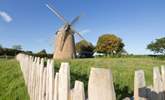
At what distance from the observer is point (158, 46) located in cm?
6003

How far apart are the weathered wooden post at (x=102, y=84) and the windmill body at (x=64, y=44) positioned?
1396 inches

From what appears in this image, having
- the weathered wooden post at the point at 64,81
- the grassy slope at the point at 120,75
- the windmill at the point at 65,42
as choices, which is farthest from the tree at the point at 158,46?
the weathered wooden post at the point at 64,81

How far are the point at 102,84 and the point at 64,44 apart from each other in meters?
36.0

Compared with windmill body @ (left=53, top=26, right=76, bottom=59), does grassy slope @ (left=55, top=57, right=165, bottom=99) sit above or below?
below

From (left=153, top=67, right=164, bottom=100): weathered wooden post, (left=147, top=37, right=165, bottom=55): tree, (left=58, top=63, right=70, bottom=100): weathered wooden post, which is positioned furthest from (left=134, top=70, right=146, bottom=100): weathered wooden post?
(left=147, top=37, right=165, bottom=55): tree

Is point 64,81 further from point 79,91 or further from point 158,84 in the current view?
point 158,84

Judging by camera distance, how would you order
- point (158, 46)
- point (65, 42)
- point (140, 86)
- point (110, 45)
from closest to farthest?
1. point (140, 86)
2. point (65, 42)
3. point (158, 46)
4. point (110, 45)

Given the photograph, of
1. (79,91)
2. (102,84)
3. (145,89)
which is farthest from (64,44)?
(102,84)

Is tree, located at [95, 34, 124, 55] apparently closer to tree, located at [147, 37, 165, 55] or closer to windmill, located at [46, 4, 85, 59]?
tree, located at [147, 37, 165, 55]

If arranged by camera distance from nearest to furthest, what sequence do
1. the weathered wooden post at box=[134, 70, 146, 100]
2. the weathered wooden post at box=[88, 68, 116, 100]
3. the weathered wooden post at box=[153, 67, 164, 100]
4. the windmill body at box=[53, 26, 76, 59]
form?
1. the weathered wooden post at box=[88, 68, 116, 100]
2. the weathered wooden post at box=[134, 70, 146, 100]
3. the weathered wooden post at box=[153, 67, 164, 100]
4. the windmill body at box=[53, 26, 76, 59]

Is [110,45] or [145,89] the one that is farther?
[110,45]

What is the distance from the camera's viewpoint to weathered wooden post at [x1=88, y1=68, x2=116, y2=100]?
151cm

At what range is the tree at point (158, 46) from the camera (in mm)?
59125

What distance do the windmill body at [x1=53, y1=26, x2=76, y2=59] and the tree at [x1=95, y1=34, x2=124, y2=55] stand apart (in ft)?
117
